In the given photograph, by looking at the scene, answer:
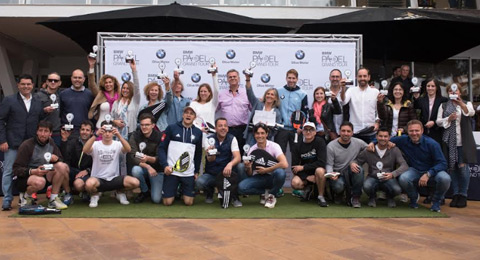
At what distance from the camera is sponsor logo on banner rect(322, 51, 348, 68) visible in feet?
22.2

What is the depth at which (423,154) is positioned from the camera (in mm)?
5477

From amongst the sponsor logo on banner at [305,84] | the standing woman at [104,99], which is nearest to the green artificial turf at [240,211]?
the standing woman at [104,99]

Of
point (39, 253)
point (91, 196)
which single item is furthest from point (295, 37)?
point (39, 253)

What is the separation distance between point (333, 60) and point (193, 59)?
2.26m

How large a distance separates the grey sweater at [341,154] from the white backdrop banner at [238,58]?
1399 millimetres

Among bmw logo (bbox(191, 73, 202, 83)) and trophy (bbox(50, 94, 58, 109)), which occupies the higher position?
bmw logo (bbox(191, 73, 202, 83))

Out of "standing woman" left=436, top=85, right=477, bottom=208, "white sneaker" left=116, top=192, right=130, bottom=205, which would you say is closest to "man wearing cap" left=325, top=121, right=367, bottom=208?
"standing woman" left=436, top=85, right=477, bottom=208

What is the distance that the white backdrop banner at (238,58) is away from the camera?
6.78 meters

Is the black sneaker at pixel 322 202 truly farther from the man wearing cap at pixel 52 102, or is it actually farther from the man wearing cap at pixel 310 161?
the man wearing cap at pixel 52 102

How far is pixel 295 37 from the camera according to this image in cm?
679

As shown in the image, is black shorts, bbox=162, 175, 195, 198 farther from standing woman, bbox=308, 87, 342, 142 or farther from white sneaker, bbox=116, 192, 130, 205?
standing woman, bbox=308, 87, 342, 142

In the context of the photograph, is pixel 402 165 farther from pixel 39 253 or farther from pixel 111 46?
pixel 111 46

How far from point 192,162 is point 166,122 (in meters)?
1.02

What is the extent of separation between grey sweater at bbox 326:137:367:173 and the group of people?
0.04 feet
